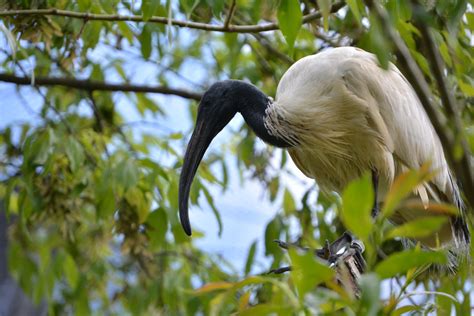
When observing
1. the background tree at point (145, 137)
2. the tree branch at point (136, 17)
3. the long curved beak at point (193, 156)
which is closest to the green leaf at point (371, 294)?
the background tree at point (145, 137)

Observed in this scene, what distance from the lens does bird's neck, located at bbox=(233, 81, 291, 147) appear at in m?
3.58

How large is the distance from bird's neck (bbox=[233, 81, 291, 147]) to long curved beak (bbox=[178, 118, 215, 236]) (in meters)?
0.18

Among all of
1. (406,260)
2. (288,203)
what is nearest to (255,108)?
(288,203)

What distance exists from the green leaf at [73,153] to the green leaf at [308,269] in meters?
2.50

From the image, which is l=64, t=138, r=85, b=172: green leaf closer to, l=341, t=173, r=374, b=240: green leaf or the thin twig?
l=341, t=173, r=374, b=240: green leaf

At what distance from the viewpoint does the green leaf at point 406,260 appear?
1254mm

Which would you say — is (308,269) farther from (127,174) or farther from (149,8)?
(127,174)

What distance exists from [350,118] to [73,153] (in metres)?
1.19

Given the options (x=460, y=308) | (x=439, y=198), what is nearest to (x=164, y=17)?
(x=439, y=198)

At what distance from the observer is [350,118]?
357 cm

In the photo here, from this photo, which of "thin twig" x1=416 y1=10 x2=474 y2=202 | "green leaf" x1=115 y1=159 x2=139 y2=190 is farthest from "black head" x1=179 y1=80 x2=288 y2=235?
"thin twig" x1=416 y1=10 x2=474 y2=202

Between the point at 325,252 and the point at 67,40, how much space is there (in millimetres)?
1356

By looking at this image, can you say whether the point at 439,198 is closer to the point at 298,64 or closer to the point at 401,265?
the point at 298,64

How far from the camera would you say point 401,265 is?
1299 millimetres
